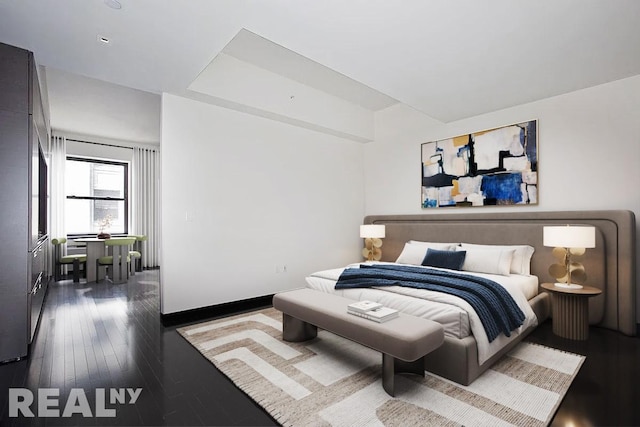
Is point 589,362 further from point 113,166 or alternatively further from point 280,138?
point 113,166

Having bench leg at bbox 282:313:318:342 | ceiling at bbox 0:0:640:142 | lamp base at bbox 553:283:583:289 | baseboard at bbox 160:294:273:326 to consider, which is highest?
ceiling at bbox 0:0:640:142

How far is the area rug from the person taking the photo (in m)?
1.82

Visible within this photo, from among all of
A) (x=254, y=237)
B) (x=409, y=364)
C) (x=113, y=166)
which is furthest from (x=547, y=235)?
(x=113, y=166)

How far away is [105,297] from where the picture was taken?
467 centimetres

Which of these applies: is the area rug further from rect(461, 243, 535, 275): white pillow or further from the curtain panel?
the curtain panel

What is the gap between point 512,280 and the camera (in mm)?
3248

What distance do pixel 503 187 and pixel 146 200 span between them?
Result: 7.35 metres

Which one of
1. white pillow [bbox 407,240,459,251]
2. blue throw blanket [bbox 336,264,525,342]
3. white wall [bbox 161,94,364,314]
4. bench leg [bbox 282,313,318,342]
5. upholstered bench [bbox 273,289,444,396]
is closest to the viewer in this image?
upholstered bench [bbox 273,289,444,396]

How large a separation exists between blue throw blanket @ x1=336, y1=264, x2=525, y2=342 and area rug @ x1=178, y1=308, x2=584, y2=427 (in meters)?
0.35

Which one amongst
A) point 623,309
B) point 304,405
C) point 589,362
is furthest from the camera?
point 623,309

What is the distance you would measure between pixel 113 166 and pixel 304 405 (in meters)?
7.47

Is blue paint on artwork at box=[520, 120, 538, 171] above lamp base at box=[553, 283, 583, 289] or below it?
above

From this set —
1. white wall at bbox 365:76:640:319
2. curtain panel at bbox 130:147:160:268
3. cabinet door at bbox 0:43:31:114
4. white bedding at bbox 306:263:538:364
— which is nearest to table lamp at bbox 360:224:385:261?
white wall at bbox 365:76:640:319

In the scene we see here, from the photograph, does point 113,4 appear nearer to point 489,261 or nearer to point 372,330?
point 372,330
